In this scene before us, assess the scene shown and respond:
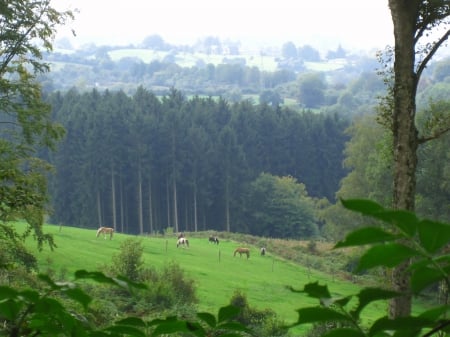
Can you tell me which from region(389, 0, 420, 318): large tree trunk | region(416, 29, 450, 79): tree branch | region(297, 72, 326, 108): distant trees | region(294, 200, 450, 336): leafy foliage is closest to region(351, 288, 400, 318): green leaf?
region(294, 200, 450, 336): leafy foliage

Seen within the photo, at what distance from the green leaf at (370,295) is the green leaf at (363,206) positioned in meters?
0.10

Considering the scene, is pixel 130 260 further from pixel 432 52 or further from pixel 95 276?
pixel 95 276

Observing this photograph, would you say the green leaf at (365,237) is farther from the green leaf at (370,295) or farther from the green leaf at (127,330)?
the green leaf at (127,330)

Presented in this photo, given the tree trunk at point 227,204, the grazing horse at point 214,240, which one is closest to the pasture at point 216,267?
the grazing horse at point 214,240

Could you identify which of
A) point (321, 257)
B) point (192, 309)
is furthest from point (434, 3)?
point (321, 257)

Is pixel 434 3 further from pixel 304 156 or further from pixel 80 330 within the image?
Answer: pixel 304 156

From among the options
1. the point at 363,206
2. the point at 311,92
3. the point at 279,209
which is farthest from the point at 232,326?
the point at 311,92

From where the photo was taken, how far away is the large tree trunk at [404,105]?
321 inches

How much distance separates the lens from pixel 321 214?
Result: 1870 inches

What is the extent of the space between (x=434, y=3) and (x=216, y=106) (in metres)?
68.6

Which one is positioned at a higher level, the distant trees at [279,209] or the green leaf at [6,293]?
the green leaf at [6,293]

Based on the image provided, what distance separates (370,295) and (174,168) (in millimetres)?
64020

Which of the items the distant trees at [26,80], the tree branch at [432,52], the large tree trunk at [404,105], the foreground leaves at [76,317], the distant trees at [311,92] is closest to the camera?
the foreground leaves at [76,317]

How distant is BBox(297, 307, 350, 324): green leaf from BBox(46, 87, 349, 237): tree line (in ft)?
198
